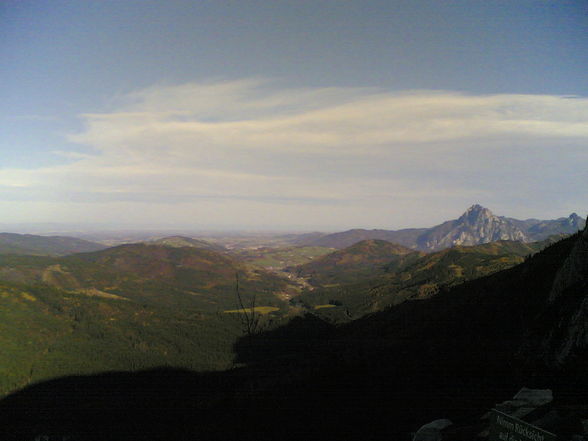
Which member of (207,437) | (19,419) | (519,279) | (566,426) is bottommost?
(19,419)

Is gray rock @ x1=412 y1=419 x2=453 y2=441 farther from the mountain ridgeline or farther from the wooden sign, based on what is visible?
the wooden sign

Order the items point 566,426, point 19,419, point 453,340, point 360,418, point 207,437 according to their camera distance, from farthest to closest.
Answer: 1. point 19,419
2. point 453,340
3. point 207,437
4. point 360,418
5. point 566,426

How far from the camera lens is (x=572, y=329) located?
5253cm

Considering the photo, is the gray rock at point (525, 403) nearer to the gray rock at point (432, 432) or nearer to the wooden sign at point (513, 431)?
the wooden sign at point (513, 431)

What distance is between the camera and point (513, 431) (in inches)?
685

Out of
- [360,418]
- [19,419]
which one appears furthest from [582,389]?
[19,419]

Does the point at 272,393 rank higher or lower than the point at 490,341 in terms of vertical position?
lower

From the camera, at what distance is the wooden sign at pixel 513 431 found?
1572 cm

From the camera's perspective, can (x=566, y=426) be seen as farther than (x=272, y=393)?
No

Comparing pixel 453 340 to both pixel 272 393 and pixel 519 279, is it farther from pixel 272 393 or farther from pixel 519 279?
pixel 272 393

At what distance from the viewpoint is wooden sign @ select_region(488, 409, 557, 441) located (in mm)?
15719

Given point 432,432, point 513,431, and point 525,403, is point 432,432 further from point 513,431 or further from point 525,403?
point 513,431

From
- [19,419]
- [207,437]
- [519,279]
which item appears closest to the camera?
[207,437]

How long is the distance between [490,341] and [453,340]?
1941 cm
